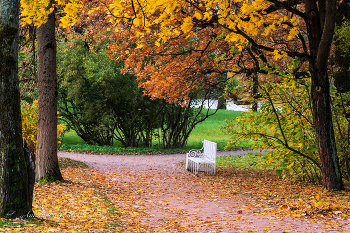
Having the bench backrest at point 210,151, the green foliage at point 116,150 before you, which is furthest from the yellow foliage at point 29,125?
the green foliage at point 116,150

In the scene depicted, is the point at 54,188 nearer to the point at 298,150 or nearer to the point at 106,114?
the point at 298,150

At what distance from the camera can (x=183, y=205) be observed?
677 cm

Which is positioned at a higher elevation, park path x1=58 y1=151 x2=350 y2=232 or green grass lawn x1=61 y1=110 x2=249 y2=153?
green grass lawn x1=61 y1=110 x2=249 y2=153

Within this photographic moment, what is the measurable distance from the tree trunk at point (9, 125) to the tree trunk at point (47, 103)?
3438mm

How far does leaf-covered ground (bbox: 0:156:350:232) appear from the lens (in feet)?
15.8

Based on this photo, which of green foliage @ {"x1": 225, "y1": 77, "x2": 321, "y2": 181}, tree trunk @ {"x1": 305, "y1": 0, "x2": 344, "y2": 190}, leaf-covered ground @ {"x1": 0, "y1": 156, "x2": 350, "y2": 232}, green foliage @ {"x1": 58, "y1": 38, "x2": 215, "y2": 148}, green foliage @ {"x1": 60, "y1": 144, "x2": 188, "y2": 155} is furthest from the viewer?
green foliage @ {"x1": 60, "y1": 144, "x2": 188, "y2": 155}

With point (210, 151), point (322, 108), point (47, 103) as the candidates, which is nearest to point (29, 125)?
point (47, 103)

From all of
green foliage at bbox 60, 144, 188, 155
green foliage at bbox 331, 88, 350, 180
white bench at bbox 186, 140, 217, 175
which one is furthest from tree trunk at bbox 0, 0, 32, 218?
green foliage at bbox 60, 144, 188, 155

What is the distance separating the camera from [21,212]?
4418mm

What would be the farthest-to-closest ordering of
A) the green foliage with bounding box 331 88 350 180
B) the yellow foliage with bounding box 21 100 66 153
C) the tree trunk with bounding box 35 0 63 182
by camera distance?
the yellow foliage with bounding box 21 100 66 153, the tree trunk with bounding box 35 0 63 182, the green foliage with bounding box 331 88 350 180

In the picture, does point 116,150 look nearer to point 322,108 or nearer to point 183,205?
point 183,205

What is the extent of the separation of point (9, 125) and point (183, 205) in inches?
143

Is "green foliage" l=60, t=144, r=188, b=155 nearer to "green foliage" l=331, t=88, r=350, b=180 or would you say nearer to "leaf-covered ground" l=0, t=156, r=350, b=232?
"leaf-covered ground" l=0, t=156, r=350, b=232

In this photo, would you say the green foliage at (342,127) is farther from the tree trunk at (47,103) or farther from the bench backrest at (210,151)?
the tree trunk at (47,103)
